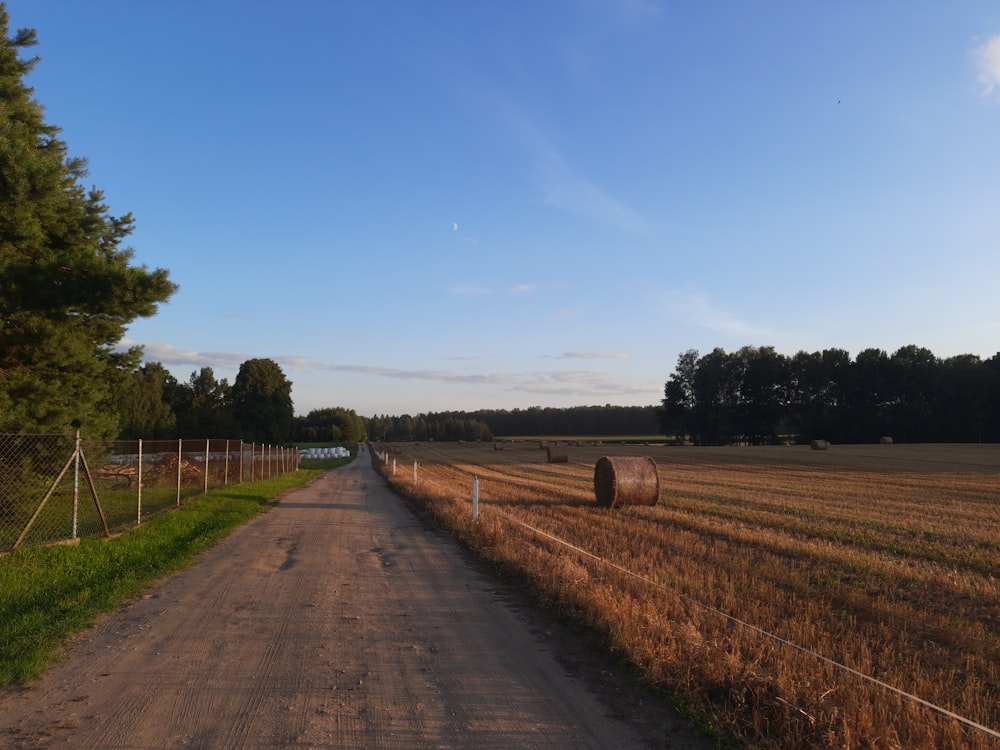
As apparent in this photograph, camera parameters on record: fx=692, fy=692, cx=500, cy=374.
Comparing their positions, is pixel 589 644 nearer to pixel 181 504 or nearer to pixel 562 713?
pixel 562 713

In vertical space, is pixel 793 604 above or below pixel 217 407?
below

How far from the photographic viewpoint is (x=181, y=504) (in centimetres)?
1675

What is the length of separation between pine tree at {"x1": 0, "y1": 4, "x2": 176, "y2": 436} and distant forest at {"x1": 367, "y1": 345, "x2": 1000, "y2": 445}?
86.0 meters

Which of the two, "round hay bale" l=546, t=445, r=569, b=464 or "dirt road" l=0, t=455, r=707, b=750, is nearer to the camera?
"dirt road" l=0, t=455, r=707, b=750

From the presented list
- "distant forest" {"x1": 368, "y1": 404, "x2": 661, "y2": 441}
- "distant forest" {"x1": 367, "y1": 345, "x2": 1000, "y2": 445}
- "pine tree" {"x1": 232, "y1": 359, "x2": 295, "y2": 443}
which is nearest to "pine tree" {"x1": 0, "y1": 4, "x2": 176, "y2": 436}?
"pine tree" {"x1": 232, "y1": 359, "x2": 295, "y2": 443}

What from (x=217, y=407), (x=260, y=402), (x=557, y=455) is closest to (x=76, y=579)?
(x=557, y=455)

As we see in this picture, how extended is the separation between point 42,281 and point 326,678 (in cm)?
955

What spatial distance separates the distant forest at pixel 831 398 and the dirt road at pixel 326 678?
3444 inches

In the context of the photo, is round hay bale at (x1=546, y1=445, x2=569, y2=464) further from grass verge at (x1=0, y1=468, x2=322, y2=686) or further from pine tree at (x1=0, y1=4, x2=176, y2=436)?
pine tree at (x1=0, y1=4, x2=176, y2=436)

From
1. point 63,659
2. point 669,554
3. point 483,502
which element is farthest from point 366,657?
point 483,502

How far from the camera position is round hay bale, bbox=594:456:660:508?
53.8ft

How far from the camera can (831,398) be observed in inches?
3521

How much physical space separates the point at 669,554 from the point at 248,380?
229ft

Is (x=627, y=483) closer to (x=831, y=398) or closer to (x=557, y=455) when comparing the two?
(x=557, y=455)
